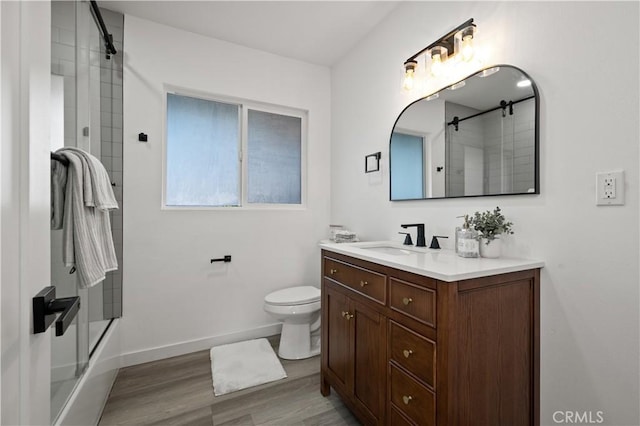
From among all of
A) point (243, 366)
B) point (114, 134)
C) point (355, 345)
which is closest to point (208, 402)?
point (243, 366)

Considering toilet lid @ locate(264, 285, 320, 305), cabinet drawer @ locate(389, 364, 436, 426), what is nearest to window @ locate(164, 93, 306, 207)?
toilet lid @ locate(264, 285, 320, 305)

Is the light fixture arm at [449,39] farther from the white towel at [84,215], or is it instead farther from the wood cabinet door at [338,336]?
the white towel at [84,215]

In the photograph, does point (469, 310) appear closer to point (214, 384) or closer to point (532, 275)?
point (532, 275)

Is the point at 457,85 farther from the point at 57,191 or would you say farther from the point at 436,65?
the point at 57,191

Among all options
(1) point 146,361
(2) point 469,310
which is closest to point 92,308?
(1) point 146,361

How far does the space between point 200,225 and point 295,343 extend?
4.01 feet

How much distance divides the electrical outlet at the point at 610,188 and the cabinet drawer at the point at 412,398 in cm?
95

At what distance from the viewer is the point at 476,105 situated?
150 centimetres

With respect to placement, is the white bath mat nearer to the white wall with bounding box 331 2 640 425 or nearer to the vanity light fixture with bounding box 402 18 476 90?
the white wall with bounding box 331 2 640 425

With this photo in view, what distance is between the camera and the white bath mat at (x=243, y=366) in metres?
1.84

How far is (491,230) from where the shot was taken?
1.31 m

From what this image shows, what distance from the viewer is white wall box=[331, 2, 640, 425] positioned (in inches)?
39.0

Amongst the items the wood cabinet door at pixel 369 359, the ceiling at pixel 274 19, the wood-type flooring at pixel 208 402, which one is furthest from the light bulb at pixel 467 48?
the wood-type flooring at pixel 208 402

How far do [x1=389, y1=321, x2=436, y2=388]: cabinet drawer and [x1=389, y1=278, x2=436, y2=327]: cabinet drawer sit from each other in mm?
74
